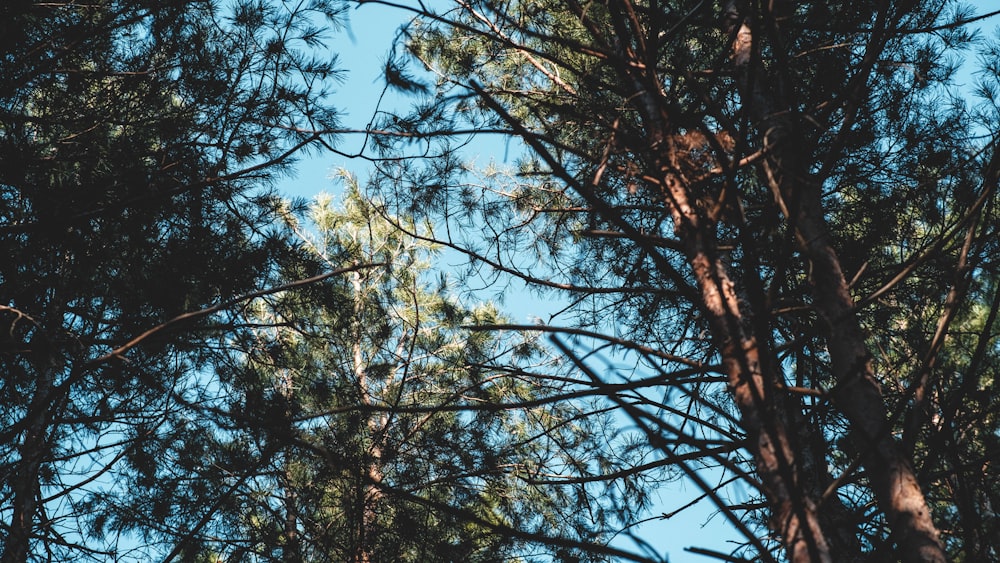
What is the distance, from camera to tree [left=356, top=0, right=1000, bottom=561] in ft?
6.70

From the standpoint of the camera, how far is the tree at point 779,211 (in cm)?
204

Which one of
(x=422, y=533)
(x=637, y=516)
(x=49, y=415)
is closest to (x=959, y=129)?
(x=637, y=516)

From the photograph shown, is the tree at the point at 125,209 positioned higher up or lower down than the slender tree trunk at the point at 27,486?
higher up

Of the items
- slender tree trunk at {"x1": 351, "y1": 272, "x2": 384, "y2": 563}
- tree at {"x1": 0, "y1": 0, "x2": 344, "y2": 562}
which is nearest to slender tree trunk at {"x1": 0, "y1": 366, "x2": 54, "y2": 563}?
Answer: tree at {"x1": 0, "y1": 0, "x2": 344, "y2": 562}

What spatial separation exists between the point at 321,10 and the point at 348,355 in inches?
140

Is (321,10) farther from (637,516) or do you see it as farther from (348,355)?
(637,516)

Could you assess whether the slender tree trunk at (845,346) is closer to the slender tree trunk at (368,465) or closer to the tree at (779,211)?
the tree at (779,211)

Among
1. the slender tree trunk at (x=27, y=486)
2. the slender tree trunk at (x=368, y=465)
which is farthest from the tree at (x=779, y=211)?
the slender tree trunk at (x=27, y=486)

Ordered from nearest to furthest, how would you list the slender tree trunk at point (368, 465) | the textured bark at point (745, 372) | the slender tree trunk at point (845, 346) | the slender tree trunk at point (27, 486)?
the textured bark at point (745, 372)
the slender tree trunk at point (845, 346)
the slender tree trunk at point (27, 486)
the slender tree trunk at point (368, 465)

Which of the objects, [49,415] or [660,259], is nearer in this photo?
[660,259]

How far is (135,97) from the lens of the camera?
4797 millimetres

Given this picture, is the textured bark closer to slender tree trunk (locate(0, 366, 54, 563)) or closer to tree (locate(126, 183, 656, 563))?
tree (locate(126, 183, 656, 563))

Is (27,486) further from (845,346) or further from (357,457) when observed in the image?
(845,346)

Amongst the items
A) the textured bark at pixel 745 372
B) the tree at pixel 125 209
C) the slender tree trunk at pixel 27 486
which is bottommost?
the textured bark at pixel 745 372
